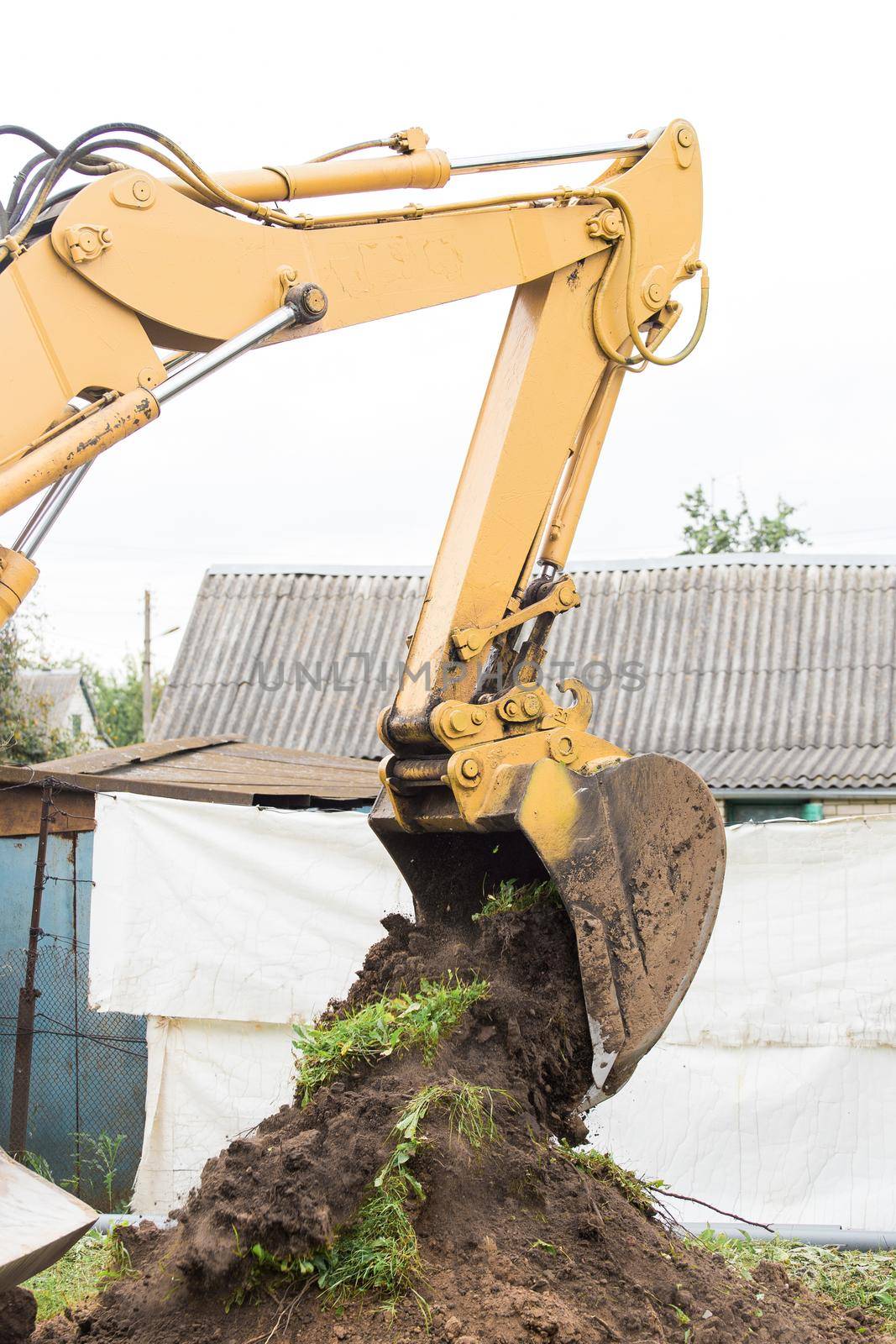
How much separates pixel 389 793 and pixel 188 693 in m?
9.96

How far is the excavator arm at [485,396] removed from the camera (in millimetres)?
3126

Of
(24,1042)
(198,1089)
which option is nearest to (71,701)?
(24,1042)

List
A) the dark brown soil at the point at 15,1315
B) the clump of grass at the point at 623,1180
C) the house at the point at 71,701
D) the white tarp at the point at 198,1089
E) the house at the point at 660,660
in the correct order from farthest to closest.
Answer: the house at the point at 71,701 < the house at the point at 660,660 < the white tarp at the point at 198,1089 < the clump of grass at the point at 623,1180 < the dark brown soil at the point at 15,1315

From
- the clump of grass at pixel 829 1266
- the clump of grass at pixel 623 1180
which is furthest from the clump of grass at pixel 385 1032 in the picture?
the clump of grass at pixel 829 1266

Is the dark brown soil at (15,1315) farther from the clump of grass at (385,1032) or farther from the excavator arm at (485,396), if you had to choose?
the excavator arm at (485,396)

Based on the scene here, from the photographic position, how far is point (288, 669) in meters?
14.0

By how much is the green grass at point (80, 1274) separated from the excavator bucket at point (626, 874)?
5.20ft

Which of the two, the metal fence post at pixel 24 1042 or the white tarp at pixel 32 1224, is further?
the metal fence post at pixel 24 1042

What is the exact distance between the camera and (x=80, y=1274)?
15.7 ft

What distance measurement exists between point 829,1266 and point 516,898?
81.4 inches

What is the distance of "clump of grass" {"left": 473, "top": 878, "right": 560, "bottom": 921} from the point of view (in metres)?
4.07

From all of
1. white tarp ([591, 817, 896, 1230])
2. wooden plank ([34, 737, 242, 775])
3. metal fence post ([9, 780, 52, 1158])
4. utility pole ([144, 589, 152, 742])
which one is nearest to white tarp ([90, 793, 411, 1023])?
metal fence post ([9, 780, 52, 1158])

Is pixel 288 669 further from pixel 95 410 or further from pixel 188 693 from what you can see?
pixel 95 410

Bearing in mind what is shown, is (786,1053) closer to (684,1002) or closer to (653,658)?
(684,1002)
